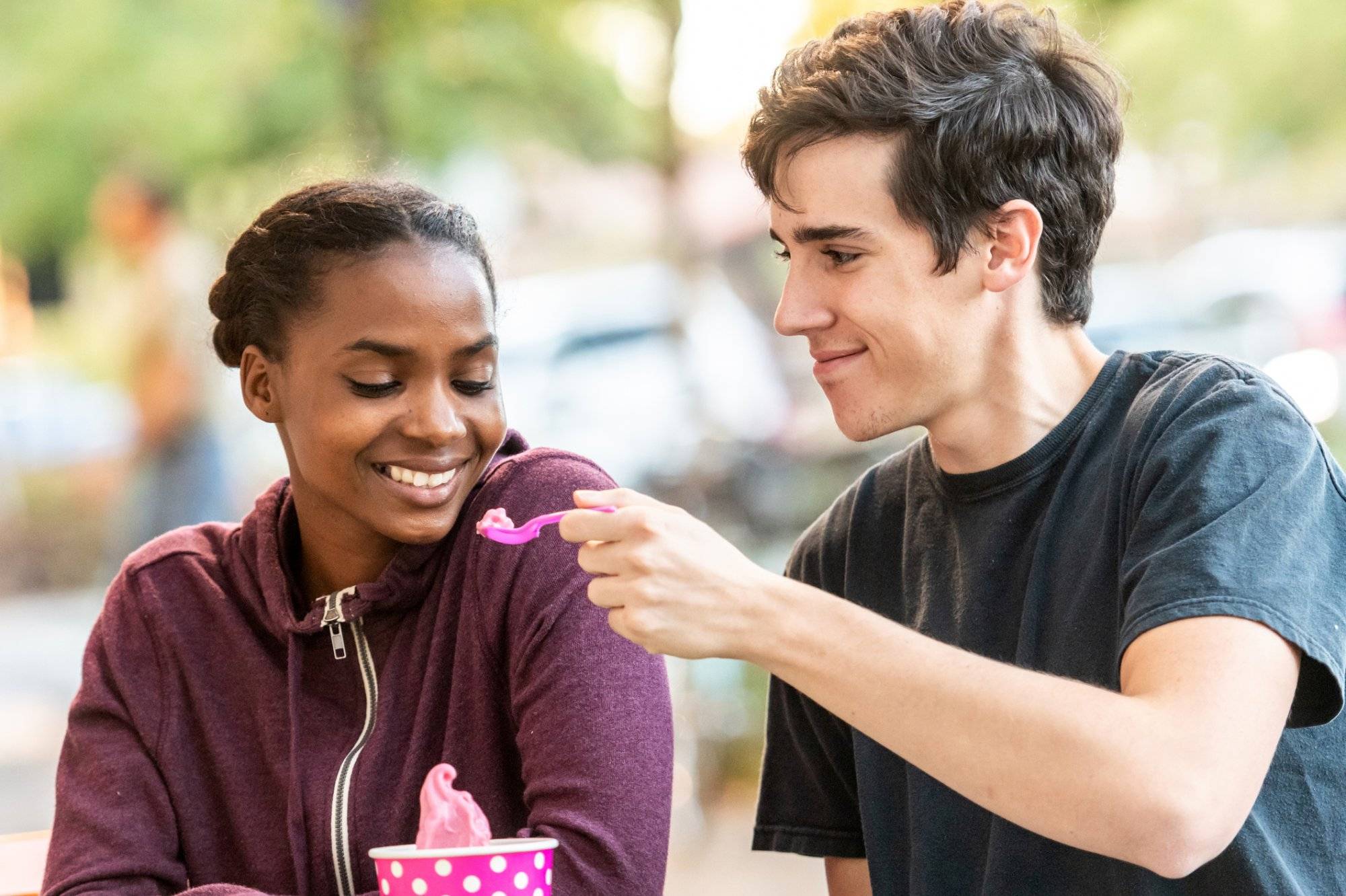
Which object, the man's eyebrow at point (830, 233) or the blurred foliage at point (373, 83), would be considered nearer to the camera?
the man's eyebrow at point (830, 233)

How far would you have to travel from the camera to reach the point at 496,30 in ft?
24.3

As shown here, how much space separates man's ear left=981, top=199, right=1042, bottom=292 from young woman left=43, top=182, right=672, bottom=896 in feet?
2.11

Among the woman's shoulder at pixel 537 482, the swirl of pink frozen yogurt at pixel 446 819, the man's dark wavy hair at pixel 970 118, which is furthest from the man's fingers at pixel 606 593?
the man's dark wavy hair at pixel 970 118

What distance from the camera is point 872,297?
2.03 meters

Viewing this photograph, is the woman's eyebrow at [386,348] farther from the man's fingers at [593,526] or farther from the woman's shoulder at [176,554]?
the man's fingers at [593,526]

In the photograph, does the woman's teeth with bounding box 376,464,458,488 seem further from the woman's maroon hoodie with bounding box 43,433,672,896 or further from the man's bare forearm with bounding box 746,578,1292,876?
the man's bare forearm with bounding box 746,578,1292,876

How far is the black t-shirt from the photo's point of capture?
168 centimetres

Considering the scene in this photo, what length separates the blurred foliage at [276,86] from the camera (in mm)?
7473

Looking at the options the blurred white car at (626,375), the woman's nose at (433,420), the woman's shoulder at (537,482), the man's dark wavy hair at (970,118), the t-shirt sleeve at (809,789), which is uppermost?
the blurred white car at (626,375)

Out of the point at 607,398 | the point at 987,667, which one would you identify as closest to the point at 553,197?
the point at 607,398

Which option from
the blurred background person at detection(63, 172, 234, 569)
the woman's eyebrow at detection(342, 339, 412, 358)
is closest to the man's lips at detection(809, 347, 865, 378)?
the woman's eyebrow at detection(342, 339, 412, 358)

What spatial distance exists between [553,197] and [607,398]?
3.29 m

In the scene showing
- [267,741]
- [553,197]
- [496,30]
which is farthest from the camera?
[553,197]

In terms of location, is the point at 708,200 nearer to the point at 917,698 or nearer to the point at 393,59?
the point at 393,59
